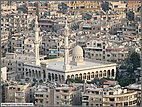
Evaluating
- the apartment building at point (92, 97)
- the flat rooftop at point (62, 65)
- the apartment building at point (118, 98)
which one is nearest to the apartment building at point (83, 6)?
the flat rooftop at point (62, 65)

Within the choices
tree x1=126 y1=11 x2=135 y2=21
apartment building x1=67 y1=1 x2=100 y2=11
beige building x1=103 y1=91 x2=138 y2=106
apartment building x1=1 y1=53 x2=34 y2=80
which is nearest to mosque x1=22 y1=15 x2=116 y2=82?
apartment building x1=1 y1=53 x2=34 y2=80

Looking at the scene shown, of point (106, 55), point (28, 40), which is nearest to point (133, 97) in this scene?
point (106, 55)

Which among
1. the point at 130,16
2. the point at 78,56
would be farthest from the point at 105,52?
the point at 130,16

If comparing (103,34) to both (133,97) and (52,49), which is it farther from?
(133,97)

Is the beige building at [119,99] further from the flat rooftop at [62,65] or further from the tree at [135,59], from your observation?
the tree at [135,59]

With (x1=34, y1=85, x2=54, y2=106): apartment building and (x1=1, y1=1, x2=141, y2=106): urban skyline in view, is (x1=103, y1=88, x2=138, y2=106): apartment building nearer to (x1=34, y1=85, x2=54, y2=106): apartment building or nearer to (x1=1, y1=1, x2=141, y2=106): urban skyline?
(x1=1, y1=1, x2=141, y2=106): urban skyline
